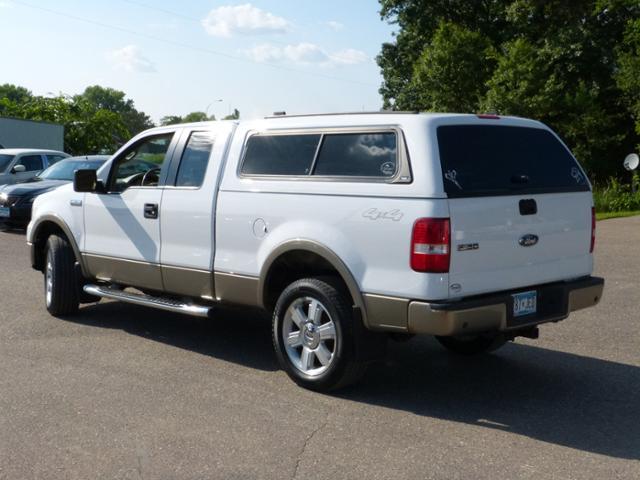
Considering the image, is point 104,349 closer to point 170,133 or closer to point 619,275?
point 170,133

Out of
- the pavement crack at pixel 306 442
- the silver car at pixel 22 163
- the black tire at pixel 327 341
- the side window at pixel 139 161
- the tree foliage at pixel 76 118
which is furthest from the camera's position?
the tree foliage at pixel 76 118

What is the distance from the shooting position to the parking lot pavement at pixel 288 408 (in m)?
4.46

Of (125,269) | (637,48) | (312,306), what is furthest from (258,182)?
(637,48)

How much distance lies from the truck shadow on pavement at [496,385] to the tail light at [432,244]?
100cm

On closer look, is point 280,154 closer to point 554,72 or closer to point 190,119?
point 554,72

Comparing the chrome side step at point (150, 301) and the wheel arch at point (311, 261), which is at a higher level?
the wheel arch at point (311, 261)

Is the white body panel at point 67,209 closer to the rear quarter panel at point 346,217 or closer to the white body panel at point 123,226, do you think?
the white body panel at point 123,226

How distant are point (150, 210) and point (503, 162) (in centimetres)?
299

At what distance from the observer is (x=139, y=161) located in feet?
Answer: 25.9

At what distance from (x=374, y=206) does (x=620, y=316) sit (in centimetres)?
426

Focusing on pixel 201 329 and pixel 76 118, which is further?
pixel 76 118

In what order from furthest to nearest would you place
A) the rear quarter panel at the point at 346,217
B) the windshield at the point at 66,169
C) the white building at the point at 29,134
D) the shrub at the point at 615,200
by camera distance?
the white building at the point at 29,134 → the shrub at the point at 615,200 → the windshield at the point at 66,169 → the rear quarter panel at the point at 346,217

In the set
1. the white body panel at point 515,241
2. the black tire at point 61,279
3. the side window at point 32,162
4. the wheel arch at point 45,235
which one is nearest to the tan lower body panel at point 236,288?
the white body panel at point 515,241

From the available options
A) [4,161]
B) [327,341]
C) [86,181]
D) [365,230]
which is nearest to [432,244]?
[365,230]
